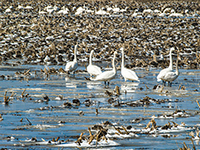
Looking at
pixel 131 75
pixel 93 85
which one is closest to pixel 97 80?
pixel 93 85

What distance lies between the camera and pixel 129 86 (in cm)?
1691

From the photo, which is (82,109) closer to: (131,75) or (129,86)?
(129,86)

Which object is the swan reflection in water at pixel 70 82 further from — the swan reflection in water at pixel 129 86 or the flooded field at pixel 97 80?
the swan reflection in water at pixel 129 86

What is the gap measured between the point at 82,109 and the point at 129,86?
5.15m

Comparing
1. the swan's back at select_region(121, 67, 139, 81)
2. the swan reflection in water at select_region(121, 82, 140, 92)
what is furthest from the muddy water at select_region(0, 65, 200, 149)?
the swan's back at select_region(121, 67, 139, 81)

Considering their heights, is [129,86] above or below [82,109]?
above

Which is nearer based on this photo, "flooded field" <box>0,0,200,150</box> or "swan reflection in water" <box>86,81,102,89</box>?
"flooded field" <box>0,0,200,150</box>

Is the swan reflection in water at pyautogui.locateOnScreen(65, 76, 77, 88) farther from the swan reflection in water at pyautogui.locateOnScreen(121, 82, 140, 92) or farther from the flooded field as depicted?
the swan reflection in water at pyautogui.locateOnScreen(121, 82, 140, 92)

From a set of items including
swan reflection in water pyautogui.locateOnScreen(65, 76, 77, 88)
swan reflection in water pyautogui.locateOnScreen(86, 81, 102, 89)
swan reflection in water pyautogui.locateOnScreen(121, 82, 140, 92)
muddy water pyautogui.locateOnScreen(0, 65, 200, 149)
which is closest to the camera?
muddy water pyautogui.locateOnScreen(0, 65, 200, 149)

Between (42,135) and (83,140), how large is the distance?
3.45 ft

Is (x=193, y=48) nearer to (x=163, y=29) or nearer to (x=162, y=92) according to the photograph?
(x=163, y=29)

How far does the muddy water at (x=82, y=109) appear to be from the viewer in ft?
28.6

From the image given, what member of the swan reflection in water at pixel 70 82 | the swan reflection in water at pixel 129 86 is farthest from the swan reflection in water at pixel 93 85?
the swan reflection in water at pixel 129 86

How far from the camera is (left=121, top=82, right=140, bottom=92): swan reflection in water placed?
52.3ft
